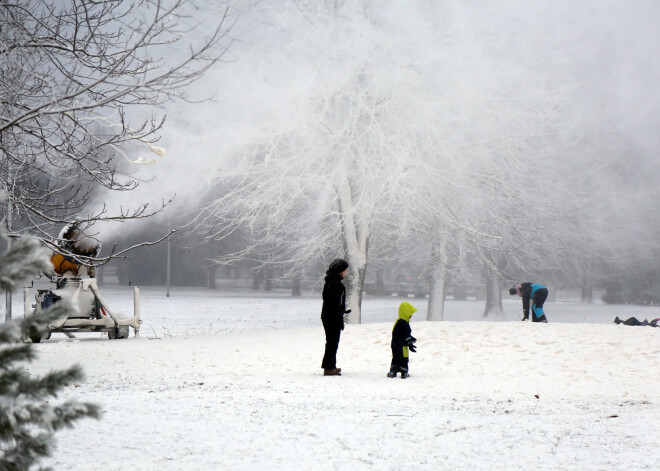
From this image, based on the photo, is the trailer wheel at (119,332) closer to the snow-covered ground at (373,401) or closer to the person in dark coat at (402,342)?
the snow-covered ground at (373,401)

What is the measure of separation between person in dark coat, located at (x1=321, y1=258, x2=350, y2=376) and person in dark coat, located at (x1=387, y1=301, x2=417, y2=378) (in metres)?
0.81

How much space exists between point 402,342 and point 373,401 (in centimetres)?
232

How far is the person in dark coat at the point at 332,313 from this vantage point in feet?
36.4

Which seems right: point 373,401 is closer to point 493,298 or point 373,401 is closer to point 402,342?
point 402,342

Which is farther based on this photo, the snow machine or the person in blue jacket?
the person in blue jacket

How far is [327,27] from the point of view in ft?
68.8

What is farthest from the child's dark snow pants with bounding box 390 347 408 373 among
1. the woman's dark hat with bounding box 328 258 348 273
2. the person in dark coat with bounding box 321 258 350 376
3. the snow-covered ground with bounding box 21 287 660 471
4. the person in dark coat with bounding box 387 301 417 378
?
the woman's dark hat with bounding box 328 258 348 273

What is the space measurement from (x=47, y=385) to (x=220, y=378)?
8517mm

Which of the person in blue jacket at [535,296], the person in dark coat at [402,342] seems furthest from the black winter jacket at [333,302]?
the person in blue jacket at [535,296]

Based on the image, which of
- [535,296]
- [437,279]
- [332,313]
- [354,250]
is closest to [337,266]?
[332,313]

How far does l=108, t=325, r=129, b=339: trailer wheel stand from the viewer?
17.2 m

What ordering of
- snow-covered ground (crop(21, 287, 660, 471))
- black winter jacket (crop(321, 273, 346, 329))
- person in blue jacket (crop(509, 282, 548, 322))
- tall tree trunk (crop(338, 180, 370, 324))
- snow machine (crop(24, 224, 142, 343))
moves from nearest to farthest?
snow-covered ground (crop(21, 287, 660, 471)), black winter jacket (crop(321, 273, 346, 329)), snow machine (crop(24, 224, 142, 343)), person in blue jacket (crop(509, 282, 548, 322)), tall tree trunk (crop(338, 180, 370, 324))

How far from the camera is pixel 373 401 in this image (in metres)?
8.55

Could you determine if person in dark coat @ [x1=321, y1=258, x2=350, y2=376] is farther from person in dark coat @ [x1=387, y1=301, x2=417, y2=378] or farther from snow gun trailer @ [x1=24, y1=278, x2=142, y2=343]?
snow gun trailer @ [x1=24, y1=278, x2=142, y2=343]
